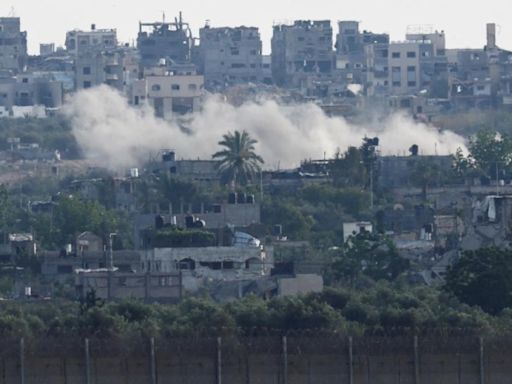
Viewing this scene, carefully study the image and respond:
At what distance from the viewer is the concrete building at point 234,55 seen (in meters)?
154

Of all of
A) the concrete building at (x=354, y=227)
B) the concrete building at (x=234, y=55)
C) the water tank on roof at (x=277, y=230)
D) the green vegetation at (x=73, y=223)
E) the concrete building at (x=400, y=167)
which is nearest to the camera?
the concrete building at (x=354, y=227)

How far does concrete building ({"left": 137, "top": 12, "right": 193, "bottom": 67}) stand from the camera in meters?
156

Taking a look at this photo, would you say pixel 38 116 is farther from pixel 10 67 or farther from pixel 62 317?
pixel 62 317

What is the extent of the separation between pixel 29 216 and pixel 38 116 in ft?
135

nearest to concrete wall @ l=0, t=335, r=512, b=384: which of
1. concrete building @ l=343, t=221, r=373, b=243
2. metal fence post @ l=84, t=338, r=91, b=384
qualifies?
metal fence post @ l=84, t=338, r=91, b=384

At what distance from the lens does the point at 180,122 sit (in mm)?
126188

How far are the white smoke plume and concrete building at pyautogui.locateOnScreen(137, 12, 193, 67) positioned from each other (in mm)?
25176

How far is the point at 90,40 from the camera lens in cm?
15912

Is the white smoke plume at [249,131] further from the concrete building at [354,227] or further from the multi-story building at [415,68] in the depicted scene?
the concrete building at [354,227]

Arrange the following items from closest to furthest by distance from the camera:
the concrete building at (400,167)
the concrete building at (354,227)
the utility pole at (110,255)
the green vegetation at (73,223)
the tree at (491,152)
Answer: the utility pole at (110,255), the concrete building at (354,227), the green vegetation at (73,223), the tree at (491,152), the concrete building at (400,167)

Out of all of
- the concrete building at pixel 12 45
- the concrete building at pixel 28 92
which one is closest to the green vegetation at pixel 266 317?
the concrete building at pixel 28 92

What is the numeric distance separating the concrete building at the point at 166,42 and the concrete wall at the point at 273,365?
108140 mm

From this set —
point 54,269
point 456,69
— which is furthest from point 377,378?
point 456,69

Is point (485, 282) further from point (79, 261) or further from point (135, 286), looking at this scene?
point (79, 261)
